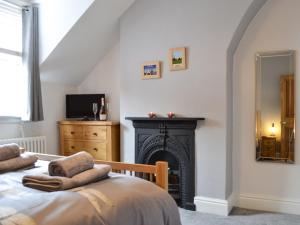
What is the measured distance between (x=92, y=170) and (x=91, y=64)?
112 inches

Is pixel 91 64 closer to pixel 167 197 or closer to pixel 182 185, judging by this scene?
pixel 182 185

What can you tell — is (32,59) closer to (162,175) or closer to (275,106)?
(162,175)

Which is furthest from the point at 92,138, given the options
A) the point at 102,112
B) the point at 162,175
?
the point at 162,175

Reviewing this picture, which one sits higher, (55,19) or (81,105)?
(55,19)

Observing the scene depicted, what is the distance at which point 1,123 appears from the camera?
3.36 meters

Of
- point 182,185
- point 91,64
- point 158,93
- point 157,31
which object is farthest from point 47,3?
point 182,185

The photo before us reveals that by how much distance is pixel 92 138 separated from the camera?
3.85 meters

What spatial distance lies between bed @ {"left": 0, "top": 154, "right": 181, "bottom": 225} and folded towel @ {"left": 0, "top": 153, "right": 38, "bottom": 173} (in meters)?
0.12

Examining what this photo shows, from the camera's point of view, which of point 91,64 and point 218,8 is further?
point 91,64

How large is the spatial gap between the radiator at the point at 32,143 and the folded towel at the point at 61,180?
2.00 metres

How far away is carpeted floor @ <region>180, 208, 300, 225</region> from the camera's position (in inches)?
113

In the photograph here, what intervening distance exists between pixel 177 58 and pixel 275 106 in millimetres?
1240

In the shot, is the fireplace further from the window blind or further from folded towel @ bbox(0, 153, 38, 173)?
the window blind

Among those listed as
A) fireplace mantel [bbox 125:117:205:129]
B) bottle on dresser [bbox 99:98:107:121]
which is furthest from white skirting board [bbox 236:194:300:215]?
bottle on dresser [bbox 99:98:107:121]
